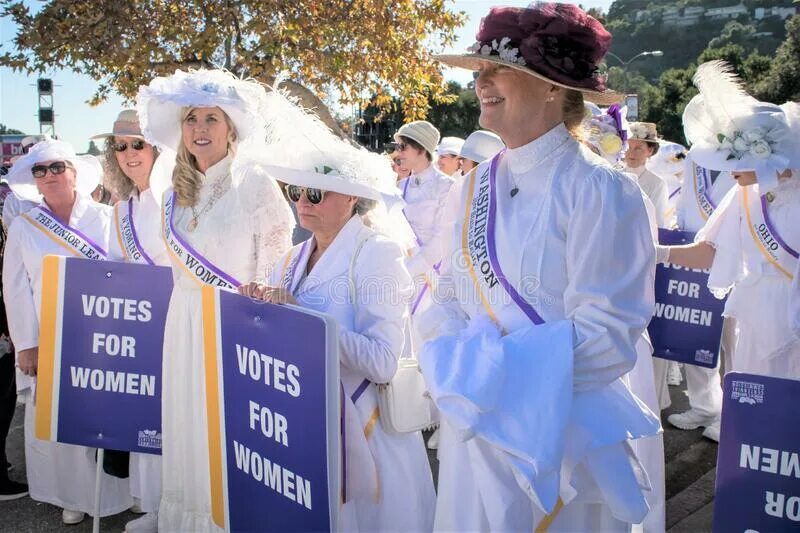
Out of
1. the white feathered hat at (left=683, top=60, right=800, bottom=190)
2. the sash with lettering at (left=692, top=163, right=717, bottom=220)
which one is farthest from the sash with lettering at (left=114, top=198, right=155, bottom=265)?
the sash with lettering at (left=692, top=163, right=717, bottom=220)

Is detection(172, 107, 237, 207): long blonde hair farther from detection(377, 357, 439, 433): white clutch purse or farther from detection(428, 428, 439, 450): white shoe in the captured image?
detection(428, 428, 439, 450): white shoe

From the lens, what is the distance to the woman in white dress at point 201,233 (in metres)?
3.04

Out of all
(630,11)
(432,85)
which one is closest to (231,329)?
(432,85)

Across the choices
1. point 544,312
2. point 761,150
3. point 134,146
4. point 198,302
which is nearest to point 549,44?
point 544,312

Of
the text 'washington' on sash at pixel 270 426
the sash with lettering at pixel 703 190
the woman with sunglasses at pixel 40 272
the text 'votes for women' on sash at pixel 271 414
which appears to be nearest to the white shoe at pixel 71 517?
the woman with sunglasses at pixel 40 272

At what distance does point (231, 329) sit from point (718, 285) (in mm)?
2619

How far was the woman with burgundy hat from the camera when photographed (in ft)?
6.18

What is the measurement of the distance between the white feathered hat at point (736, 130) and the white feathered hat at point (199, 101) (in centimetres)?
219

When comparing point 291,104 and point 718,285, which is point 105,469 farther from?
point 718,285

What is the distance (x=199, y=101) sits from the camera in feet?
10.2

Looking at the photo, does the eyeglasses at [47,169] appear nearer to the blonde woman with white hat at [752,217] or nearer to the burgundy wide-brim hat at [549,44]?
the burgundy wide-brim hat at [549,44]

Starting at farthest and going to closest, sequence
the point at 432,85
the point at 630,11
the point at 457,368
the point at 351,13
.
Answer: the point at 630,11 → the point at 432,85 → the point at 351,13 → the point at 457,368

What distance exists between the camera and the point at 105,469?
12.2ft

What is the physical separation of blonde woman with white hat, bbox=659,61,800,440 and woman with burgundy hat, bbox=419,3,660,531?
1706 millimetres
